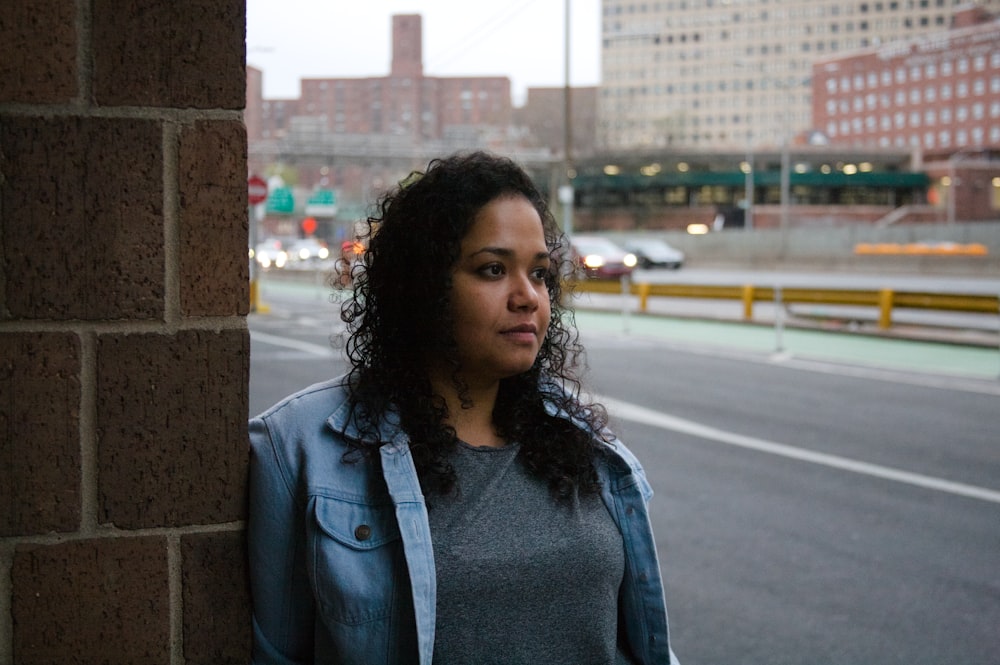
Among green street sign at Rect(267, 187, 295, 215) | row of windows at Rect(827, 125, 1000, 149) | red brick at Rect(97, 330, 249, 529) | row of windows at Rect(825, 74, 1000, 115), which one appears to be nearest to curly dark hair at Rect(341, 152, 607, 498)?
red brick at Rect(97, 330, 249, 529)

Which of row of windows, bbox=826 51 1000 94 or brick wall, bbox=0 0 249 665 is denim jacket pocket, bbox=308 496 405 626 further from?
row of windows, bbox=826 51 1000 94

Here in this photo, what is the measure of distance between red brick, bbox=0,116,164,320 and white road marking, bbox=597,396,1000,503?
5.63 meters

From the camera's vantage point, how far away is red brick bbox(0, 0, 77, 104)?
176 centimetres

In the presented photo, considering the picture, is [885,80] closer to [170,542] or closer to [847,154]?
[847,154]

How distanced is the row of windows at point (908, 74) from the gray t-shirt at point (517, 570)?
416 feet

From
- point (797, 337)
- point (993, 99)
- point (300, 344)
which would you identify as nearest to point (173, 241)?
point (300, 344)

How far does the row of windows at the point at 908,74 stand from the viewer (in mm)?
118938

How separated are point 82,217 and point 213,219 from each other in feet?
0.65

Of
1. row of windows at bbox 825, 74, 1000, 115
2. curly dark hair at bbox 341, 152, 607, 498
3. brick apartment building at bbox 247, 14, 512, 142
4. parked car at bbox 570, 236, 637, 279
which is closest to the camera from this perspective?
curly dark hair at bbox 341, 152, 607, 498

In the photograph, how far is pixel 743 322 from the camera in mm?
22297

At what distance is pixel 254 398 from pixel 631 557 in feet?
34.5

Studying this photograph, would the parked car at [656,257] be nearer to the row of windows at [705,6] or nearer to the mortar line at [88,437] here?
the mortar line at [88,437]

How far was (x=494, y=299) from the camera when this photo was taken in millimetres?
2166

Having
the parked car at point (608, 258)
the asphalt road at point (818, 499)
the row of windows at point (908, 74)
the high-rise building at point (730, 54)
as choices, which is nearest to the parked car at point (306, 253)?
the parked car at point (608, 258)
